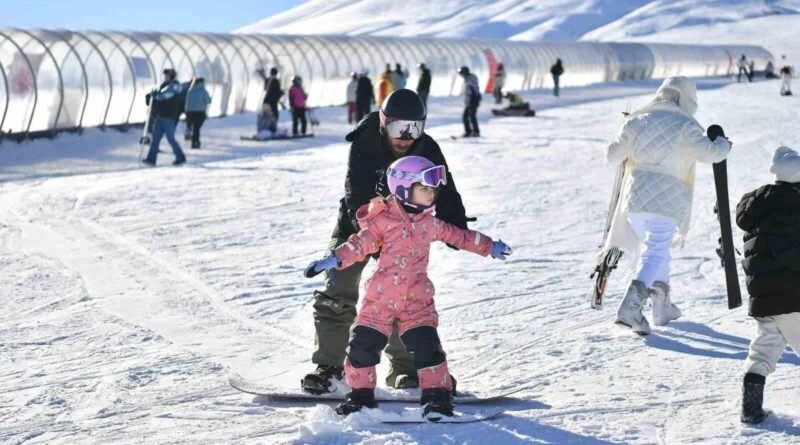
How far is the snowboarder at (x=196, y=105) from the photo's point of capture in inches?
784

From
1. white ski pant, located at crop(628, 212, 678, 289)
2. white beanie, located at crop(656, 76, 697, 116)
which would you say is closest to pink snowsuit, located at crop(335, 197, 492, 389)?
white ski pant, located at crop(628, 212, 678, 289)

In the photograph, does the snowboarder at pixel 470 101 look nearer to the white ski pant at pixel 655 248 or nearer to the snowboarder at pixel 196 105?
the snowboarder at pixel 196 105

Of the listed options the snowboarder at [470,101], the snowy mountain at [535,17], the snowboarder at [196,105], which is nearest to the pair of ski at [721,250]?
the snowboarder at [196,105]

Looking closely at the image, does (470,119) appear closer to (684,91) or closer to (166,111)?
(166,111)

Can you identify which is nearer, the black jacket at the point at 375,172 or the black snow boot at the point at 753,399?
the black snow boot at the point at 753,399

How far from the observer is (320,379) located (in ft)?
16.9

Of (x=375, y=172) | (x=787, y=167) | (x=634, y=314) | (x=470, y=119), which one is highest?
(x=787, y=167)

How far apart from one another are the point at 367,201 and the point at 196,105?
15432 millimetres

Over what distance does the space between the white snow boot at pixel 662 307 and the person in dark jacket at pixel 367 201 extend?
1.78 meters

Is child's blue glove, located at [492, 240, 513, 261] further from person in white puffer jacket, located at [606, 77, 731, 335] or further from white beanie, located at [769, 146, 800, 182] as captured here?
person in white puffer jacket, located at [606, 77, 731, 335]

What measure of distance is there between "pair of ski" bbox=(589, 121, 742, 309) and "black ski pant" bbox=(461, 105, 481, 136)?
565 inches

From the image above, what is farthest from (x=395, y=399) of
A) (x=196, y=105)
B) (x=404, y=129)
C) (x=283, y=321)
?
(x=196, y=105)

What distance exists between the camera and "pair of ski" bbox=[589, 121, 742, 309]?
591 cm

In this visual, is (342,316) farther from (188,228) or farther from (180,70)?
(180,70)
